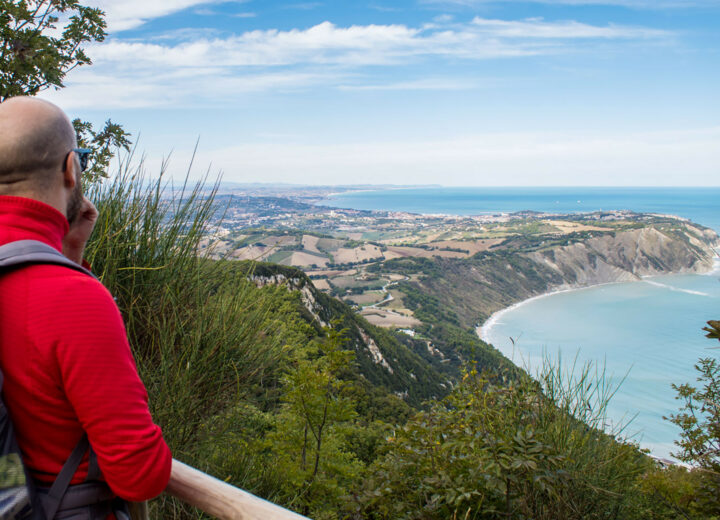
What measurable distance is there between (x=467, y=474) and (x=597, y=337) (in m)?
70.5

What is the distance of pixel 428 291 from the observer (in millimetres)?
76750

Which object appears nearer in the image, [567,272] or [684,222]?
[567,272]

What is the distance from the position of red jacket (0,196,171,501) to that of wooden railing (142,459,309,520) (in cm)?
23

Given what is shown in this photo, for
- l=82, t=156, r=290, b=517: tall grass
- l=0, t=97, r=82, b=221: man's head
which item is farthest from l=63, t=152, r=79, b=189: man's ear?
l=82, t=156, r=290, b=517: tall grass

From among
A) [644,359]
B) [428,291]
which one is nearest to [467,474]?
[644,359]

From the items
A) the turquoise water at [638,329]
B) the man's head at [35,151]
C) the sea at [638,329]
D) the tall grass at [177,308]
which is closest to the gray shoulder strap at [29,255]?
the man's head at [35,151]

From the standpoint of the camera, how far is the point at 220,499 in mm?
1032

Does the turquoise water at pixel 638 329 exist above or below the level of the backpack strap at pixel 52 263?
below

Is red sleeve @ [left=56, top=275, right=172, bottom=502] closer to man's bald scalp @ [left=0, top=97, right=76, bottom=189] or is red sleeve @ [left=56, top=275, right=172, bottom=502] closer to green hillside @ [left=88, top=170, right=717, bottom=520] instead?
man's bald scalp @ [left=0, top=97, right=76, bottom=189]

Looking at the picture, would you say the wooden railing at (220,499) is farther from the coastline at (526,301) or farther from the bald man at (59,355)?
the coastline at (526,301)

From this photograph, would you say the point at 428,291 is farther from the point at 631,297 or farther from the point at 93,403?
the point at 93,403

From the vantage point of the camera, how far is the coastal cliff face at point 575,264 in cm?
8500

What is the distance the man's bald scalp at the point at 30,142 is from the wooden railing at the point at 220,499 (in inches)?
28.5

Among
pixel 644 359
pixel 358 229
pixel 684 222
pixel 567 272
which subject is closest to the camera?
pixel 644 359
